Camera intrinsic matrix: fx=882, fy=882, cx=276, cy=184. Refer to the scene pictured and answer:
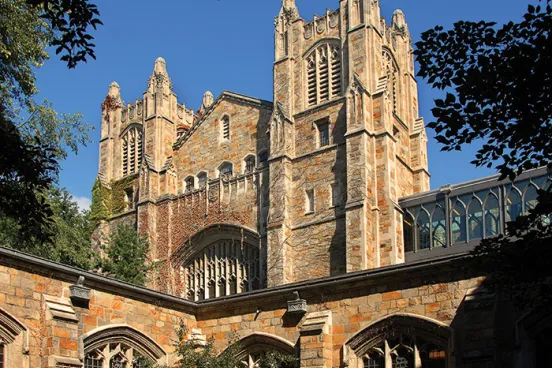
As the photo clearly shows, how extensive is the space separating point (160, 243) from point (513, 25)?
3389 centimetres

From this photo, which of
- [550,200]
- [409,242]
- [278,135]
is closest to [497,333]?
[550,200]

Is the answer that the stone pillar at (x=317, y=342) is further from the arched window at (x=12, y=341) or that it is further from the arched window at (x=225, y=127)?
the arched window at (x=225, y=127)

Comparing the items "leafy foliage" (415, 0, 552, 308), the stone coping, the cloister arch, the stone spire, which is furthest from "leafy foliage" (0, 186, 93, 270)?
"leafy foliage" (415, 0, 552, 308)

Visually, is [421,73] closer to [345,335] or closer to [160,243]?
[345,335]

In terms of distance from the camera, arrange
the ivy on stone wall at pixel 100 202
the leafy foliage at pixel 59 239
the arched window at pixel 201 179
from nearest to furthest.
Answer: the leafy foliage at pixel 59 239 < the arched window at pixel 201 179 < the ivy on stone wall at pixel 100 202

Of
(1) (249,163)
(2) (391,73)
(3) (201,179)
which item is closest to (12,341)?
(1) (249,163)

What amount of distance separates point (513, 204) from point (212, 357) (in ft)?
54.1

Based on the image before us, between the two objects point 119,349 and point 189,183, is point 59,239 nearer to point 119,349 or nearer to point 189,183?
point 119,349

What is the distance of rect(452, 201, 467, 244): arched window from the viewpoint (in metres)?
33.8

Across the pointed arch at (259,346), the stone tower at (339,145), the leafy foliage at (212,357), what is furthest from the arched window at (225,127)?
the pointed arch at (259,346)

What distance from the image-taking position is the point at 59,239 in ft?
100

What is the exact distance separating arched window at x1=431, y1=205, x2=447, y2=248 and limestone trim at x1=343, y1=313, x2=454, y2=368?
16436mm

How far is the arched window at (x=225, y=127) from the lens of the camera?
44250 millimetres

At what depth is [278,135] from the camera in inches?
1566
